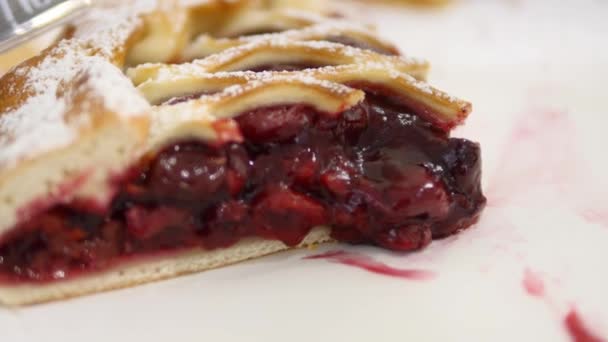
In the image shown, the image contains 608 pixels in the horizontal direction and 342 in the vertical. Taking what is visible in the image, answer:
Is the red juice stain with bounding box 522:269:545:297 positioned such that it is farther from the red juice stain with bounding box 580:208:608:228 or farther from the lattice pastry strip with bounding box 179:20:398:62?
the lattice pastry strip with bounding box 179:20:398:62

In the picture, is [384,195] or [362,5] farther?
[362,5]

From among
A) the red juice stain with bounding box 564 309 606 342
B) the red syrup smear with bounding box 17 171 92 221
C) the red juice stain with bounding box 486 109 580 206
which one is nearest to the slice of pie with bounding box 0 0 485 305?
the red syrup smear with bounding box 17 171 92 221

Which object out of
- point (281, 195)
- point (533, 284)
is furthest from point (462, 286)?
point (281, 195)

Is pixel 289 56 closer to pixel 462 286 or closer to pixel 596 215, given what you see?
pixel 462 286

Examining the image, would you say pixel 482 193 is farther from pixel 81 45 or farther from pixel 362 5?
pixel 362 5

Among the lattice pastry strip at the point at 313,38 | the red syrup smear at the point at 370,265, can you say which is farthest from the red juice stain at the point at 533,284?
the lattice pastry strip at the point at 313,38

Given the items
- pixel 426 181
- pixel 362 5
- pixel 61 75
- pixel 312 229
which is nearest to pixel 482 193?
pixel 426 181
